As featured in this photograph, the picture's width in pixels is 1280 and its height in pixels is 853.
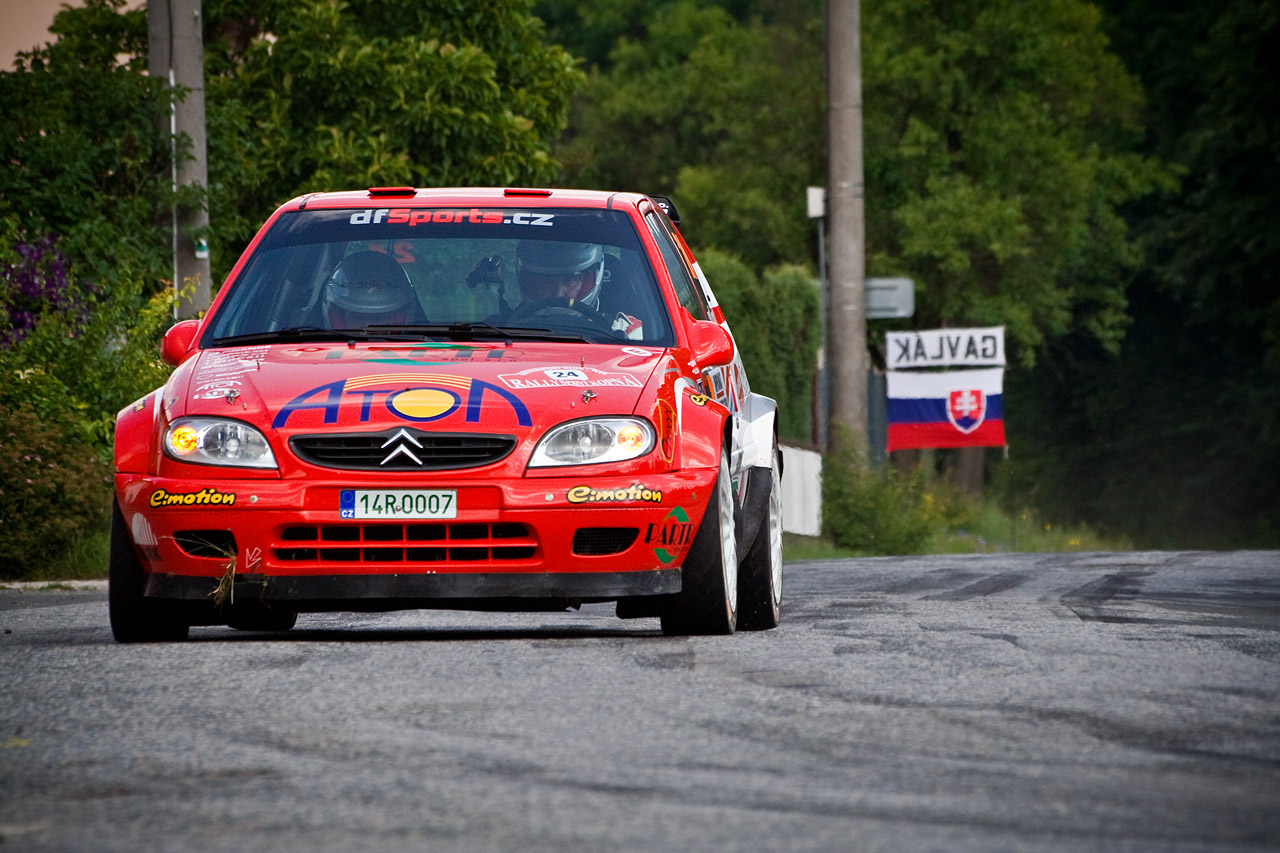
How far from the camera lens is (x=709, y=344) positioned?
857 cm

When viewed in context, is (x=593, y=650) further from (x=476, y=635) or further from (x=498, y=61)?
(x=498, y=61)

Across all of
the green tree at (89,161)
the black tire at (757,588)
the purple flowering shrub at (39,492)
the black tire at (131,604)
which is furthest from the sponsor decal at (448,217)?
the green tree at (89,161)

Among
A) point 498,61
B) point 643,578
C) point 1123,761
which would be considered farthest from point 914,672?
point 498,61

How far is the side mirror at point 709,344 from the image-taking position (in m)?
8.47

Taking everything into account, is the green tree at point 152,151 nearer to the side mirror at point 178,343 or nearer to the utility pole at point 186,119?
the utility pole at point 186,119

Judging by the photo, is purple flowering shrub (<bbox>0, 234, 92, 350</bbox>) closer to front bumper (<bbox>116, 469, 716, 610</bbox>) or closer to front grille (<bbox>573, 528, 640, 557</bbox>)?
front bumper (<bbox>116, 469, 716, 610</bbox>)

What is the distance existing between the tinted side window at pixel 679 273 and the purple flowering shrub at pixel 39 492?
210 inches

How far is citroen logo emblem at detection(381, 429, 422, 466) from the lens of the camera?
7.61m

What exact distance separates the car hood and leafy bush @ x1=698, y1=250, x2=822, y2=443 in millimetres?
19850

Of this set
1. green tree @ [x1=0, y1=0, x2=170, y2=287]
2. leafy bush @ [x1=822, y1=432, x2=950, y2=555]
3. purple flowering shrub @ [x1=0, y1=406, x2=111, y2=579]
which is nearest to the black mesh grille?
purple flowering shrub @ [x1=0, y1=406, x2=111, y2=579]

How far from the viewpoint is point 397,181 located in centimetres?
2652

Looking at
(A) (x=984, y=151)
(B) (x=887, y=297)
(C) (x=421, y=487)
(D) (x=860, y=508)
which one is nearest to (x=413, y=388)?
(C) (x=421, y=487)

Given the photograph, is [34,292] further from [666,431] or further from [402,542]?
[666,431]

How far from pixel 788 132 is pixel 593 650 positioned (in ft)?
133
